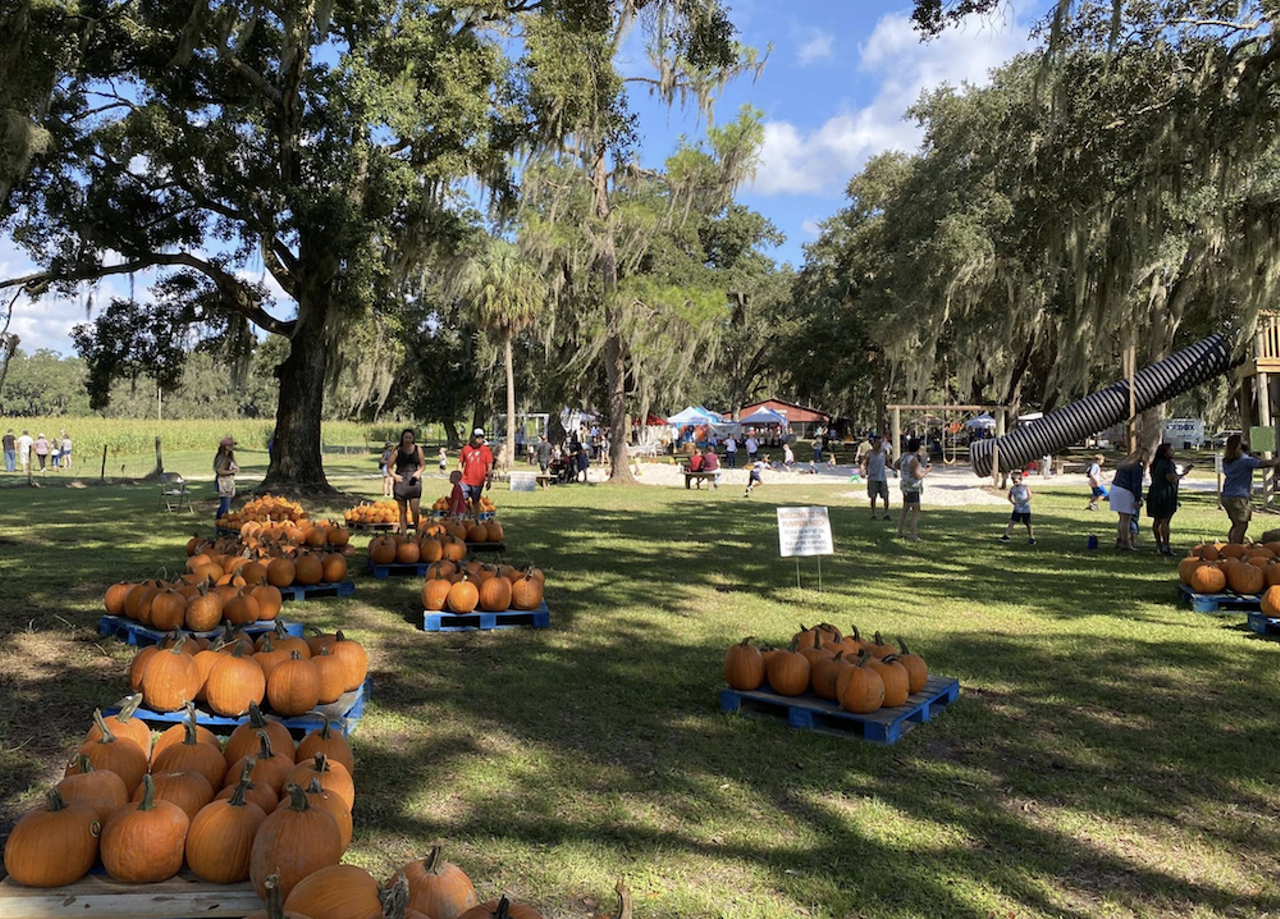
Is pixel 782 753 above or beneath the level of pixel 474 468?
beneath

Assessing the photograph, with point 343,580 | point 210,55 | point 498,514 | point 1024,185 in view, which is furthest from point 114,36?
point 1024,185

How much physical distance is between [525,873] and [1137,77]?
402 inches

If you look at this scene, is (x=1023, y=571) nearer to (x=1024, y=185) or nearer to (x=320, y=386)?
(x=1024, y=185)

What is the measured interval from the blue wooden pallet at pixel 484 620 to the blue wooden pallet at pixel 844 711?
96.8 inches

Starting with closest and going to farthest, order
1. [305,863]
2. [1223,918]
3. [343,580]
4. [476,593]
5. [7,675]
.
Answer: [305,863] < [1223,918] < [7,675] < [476,593] < [343,580]

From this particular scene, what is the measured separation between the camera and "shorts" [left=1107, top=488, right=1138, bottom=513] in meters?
11.2

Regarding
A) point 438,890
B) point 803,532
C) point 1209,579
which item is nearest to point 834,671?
point 803,532

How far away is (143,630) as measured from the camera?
597 cm

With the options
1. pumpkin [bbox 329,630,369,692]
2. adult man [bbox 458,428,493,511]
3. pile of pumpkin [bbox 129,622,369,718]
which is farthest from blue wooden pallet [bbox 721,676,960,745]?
adult man [bbox 458,428,493,511]

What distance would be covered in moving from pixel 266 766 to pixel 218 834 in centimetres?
44

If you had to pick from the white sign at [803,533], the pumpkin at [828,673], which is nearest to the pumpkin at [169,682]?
the pumpkin at [828,673]

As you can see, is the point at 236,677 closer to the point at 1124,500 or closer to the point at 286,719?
the point at 286,719

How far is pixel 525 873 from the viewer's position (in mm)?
3180

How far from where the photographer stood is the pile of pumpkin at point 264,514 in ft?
36.8
